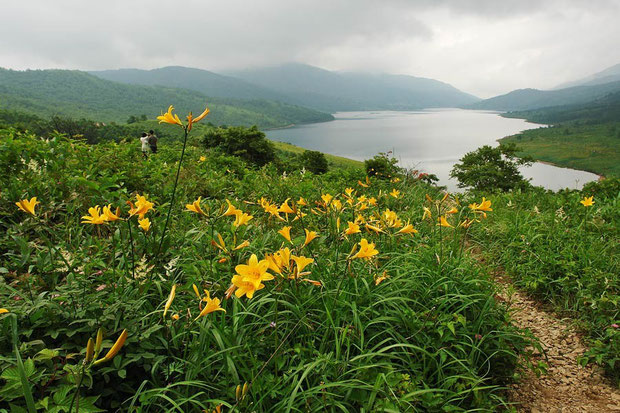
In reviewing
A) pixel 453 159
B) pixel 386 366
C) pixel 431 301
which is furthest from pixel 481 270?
pixel 453 159

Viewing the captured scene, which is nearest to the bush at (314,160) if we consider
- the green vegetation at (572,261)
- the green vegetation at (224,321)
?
the green vegetation at (572,261)

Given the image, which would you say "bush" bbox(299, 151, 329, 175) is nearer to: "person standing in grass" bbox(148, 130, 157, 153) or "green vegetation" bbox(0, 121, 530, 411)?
"person standing in grass" bbox(148, 130, 157, 153)

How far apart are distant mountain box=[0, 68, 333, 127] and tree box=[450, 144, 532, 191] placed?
106 meters

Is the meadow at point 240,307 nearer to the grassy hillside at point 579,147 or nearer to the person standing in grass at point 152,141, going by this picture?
the person standing in grass at point 152,141

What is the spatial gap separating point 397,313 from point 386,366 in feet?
1.20

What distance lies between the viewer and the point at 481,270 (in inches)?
100

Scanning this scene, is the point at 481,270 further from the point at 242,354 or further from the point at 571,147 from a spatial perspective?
the point at 571,147

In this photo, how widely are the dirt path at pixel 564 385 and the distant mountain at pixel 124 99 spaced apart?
11964cm

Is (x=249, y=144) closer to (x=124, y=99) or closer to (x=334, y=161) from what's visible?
(x=334, y=161)

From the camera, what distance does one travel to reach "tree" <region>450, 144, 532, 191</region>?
64.0 ft

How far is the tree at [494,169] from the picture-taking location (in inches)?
768

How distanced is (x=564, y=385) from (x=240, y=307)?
234cm

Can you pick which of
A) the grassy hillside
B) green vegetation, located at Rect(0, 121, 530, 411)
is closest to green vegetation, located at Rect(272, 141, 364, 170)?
the grassy hillside

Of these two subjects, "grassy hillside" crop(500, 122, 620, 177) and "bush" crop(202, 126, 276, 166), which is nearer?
"bush" crop(202, 126, 276, 166)
